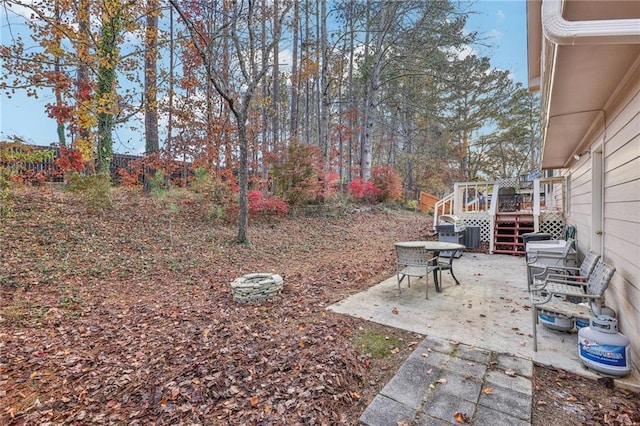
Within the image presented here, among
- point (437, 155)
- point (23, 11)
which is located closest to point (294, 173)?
point (23, 11)

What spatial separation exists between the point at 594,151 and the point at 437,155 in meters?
15.0

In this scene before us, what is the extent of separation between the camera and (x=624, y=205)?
2.73 m

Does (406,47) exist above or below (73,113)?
above

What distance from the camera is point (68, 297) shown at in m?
4.07

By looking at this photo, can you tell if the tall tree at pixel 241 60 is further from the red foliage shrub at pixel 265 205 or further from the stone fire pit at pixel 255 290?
the stone fire pit at pixel 255 290

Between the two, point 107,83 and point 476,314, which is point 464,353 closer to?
point 476,314

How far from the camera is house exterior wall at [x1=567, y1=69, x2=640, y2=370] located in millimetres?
2457

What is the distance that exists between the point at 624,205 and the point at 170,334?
186 inches

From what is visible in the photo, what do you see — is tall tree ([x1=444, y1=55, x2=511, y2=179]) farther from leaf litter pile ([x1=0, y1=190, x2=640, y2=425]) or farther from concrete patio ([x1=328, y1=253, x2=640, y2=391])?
leaf litter pile ([x1=0, y1=190, x2=640, y2=425])

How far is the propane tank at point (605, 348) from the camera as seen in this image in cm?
239

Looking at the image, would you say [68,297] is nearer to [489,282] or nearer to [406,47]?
[489,282]

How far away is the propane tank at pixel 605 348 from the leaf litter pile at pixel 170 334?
22cm

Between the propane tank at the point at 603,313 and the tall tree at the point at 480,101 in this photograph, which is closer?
the propane tank at the point at 603,313

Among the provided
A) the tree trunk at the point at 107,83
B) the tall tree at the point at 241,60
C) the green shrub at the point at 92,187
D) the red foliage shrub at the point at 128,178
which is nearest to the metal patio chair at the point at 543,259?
the tall tree at the point at 241,60
